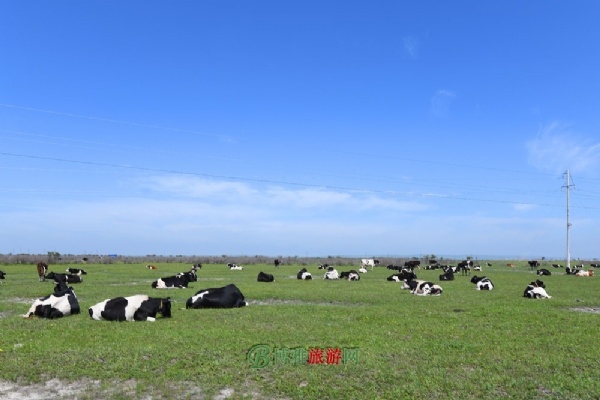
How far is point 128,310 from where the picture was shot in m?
15.6

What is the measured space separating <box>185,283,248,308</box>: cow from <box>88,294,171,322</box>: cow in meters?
3.23

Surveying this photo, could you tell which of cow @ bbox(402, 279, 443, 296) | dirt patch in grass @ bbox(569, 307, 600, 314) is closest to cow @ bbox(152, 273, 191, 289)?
cow @ bbox(402, 279, 443, 296)

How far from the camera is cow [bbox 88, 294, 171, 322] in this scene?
50.8ft

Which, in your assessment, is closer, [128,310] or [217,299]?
[128,310]

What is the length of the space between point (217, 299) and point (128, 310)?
14.2 ft

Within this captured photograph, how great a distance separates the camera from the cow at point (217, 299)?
1909 cm

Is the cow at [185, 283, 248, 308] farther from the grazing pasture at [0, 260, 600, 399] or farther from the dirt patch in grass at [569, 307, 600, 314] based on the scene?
the dirt patch in grass at [569, 307, 600, 314]

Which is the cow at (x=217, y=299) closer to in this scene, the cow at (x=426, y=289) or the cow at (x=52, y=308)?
the cow at (x=52, y=308)

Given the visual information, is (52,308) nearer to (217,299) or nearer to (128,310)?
(128,310)

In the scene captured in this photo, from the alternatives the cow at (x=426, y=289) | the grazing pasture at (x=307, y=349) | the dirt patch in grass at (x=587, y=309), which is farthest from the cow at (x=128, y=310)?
the dirt patch in grass at (x=587, y=309)

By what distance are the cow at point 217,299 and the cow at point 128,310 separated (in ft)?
10.6

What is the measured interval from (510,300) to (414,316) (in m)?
8.64

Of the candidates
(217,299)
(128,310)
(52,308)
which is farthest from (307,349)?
(52,308)

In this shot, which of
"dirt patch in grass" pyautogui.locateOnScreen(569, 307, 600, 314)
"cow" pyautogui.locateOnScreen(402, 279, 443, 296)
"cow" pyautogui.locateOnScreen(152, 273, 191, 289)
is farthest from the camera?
"cow" pyautogui.locateOnScreen(152, 273, 191, 289)
